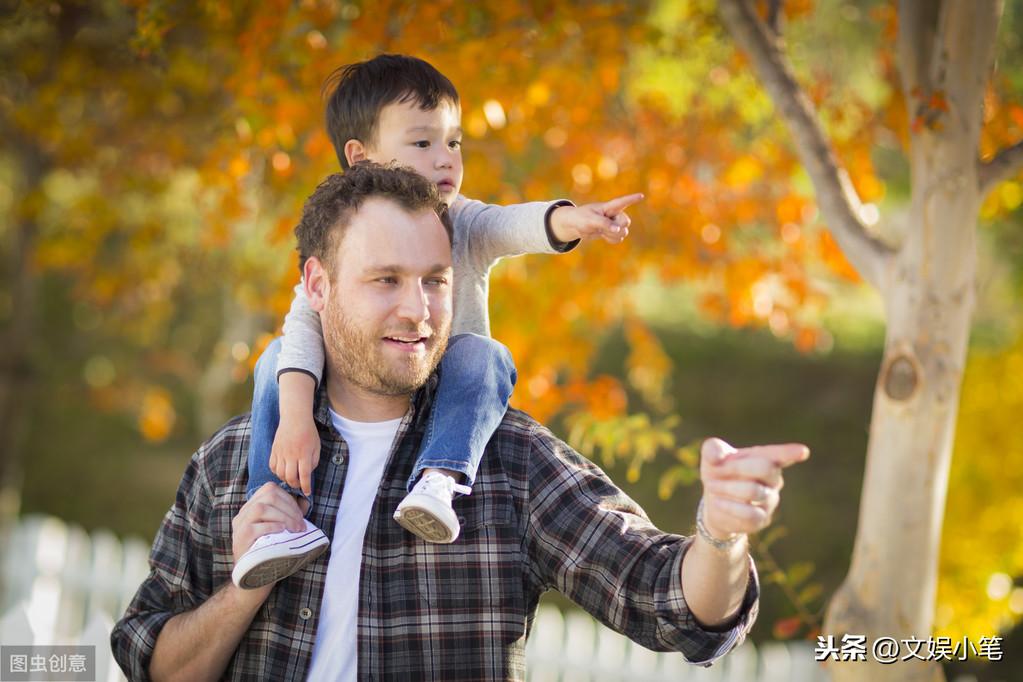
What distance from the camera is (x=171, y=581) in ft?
6.49

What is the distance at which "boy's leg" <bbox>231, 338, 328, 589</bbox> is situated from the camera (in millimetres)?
→ 1710

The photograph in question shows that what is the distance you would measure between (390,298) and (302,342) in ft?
0.84

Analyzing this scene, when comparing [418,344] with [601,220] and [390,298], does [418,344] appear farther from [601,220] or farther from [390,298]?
Answer: [601,220]

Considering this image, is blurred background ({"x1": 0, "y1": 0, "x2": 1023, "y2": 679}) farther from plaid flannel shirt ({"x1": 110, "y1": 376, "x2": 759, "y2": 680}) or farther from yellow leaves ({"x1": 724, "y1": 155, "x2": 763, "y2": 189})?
plaid flannel shirt ({"x1": 110, "y1": 376, "x2": 759, "y2": 680})

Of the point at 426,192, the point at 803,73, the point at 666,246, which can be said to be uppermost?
the point at 803,73

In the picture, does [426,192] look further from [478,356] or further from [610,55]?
[610,55]

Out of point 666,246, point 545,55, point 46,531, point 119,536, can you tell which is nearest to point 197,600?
point 545,55

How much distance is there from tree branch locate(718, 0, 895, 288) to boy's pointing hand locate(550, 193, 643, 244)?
1.10 metres

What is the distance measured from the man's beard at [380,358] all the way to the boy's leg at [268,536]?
0.19m

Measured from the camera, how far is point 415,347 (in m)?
1.91

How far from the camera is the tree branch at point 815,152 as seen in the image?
2781 mm

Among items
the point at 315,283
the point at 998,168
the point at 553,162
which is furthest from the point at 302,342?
the point at 553,162

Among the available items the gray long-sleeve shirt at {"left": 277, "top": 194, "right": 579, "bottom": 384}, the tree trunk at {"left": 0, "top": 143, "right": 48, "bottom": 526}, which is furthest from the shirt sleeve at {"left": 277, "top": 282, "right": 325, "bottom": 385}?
the tree trunk at {"left": 0, "top": 143, "right": 48, "bottom": 526}

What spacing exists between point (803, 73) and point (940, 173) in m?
2.62
